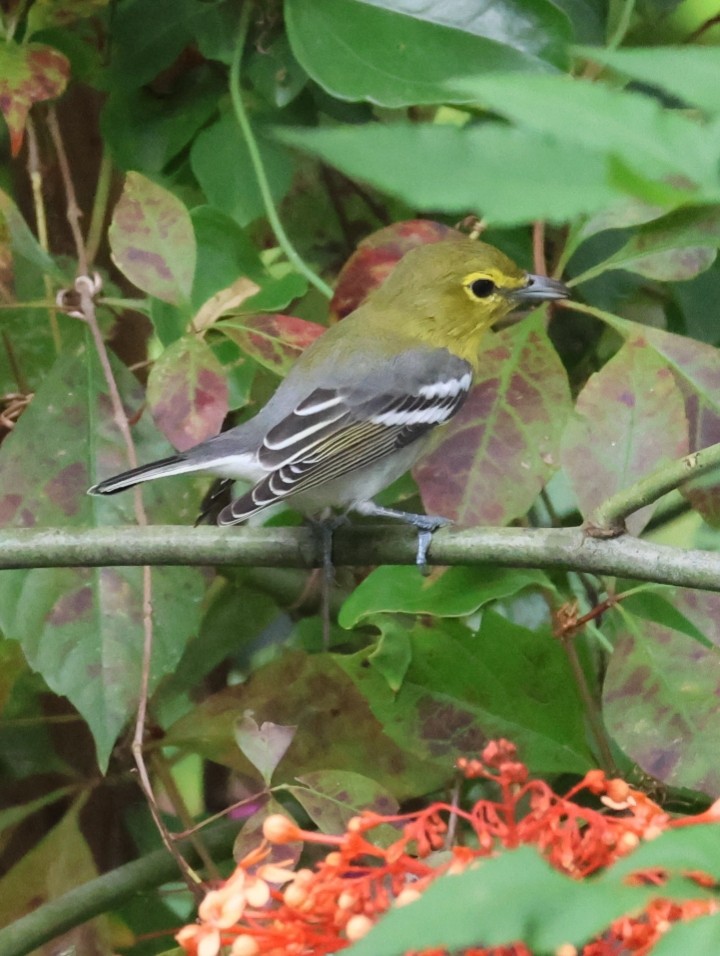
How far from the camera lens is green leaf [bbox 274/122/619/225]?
0.24m

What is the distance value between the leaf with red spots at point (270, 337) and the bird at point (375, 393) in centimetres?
10

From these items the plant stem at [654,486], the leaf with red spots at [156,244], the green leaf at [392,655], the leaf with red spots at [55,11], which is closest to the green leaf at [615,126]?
the plant stem at [654,486]

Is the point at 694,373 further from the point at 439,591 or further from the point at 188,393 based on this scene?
the point at 188,393

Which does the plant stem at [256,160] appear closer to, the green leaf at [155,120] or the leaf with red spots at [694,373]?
the green leaf at [155,120]

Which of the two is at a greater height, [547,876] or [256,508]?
[547,876]

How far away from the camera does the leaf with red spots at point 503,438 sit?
1.14m

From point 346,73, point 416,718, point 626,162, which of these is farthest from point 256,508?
point 626,162

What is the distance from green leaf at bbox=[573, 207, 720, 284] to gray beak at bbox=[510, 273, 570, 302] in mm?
132

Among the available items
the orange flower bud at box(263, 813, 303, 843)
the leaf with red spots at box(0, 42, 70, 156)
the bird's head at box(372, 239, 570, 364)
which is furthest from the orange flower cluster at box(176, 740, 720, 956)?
the bird's head at box(372, 239, 570, 364)

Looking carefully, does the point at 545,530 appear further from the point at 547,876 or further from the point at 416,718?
the point at 547,876

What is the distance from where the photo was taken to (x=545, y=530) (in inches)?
37.2

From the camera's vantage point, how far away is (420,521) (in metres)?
1.32

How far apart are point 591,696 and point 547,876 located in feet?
3.20

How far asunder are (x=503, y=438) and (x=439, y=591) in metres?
0.19
